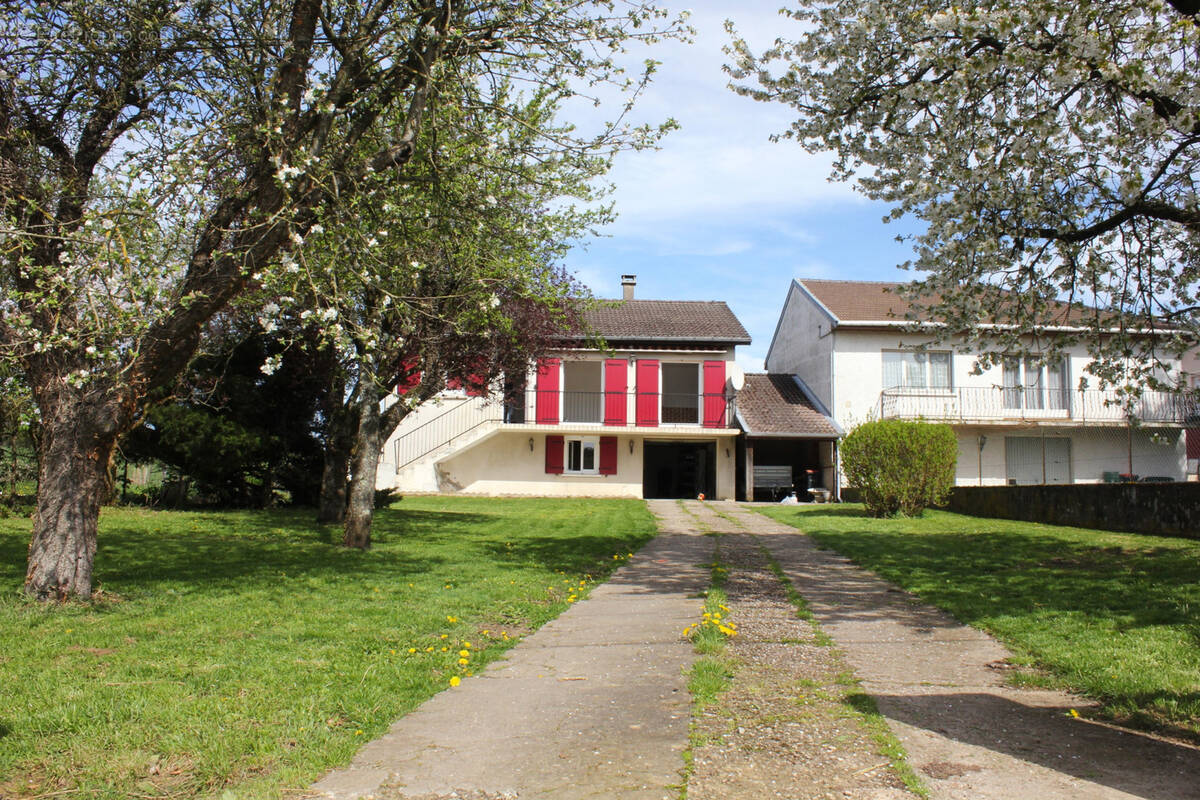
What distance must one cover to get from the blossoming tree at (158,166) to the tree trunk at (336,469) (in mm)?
7178

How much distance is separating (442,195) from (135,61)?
2.83m

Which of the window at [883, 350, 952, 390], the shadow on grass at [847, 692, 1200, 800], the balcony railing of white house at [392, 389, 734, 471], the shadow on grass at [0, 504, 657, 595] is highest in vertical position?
the window at [883, 350, 952, 390]

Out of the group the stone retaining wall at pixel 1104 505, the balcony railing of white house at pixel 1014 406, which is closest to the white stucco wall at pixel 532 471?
the balcony railing of white house at pixel 1014 406

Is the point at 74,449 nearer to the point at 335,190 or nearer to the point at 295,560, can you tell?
the point at 335,190

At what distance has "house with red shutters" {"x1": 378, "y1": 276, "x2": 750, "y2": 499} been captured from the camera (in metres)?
25.3

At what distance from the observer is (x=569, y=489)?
2572cm

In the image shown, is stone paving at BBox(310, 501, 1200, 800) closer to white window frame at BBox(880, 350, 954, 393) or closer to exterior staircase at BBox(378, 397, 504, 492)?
exterior staircase at BBox(378, 397, 504, 492)

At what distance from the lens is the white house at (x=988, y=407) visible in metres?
25.1

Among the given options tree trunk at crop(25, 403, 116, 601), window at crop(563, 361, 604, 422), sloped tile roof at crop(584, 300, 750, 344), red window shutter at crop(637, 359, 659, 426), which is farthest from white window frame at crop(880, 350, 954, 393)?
tree trunk at crop(25, 403, 116, 601)

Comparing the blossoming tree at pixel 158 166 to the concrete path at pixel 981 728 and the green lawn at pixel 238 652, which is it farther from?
the concrete path at pixel 981 728

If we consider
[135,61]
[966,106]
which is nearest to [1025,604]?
[966,106]

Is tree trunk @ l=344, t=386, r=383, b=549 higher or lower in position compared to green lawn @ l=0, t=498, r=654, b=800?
higher

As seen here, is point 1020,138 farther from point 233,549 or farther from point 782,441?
point 782,441

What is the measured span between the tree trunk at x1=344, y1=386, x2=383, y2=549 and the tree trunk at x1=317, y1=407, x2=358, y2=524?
9.19ft
